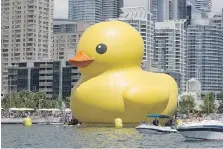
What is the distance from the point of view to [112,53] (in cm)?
3753

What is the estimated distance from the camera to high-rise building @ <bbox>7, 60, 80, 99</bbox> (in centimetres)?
13012

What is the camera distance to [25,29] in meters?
152

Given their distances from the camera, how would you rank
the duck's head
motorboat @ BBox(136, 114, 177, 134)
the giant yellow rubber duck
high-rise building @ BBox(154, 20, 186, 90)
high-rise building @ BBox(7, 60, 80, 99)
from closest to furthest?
motorboat @ BBox(136, 114, 177, 134), the giant yellow rubber duck, the duck's head, high-rise building @ BBox(7, 60, 80, 99), high-rise building @ BBox(154, 20, 186, 90)

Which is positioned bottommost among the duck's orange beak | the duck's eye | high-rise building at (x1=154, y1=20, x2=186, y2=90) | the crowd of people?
the crowd of people

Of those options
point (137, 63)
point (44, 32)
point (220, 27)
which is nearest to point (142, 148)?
point (137, 63)

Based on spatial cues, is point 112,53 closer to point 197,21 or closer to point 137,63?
point 137,63

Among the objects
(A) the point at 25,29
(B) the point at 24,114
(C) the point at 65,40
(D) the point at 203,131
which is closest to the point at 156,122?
(D) the point at 203,131

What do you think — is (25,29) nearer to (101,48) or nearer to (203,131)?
(101,48)

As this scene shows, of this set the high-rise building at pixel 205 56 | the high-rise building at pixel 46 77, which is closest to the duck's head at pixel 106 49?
the high-rise building at pixel 46 77

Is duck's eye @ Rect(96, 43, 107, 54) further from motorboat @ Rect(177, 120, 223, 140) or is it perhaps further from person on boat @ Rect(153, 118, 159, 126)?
motorboat @ Rect(177, 120, 223, 140)

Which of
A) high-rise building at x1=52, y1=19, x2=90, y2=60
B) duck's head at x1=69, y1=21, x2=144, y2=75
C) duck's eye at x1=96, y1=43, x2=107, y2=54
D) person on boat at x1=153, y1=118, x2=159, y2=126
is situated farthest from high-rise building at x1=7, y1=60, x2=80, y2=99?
person on boat at x1=153, y1=118, x2=159, y2=126

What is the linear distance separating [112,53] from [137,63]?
2324mm

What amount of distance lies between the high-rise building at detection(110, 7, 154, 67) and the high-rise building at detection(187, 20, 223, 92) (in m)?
14.8

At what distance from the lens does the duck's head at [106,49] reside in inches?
1474
